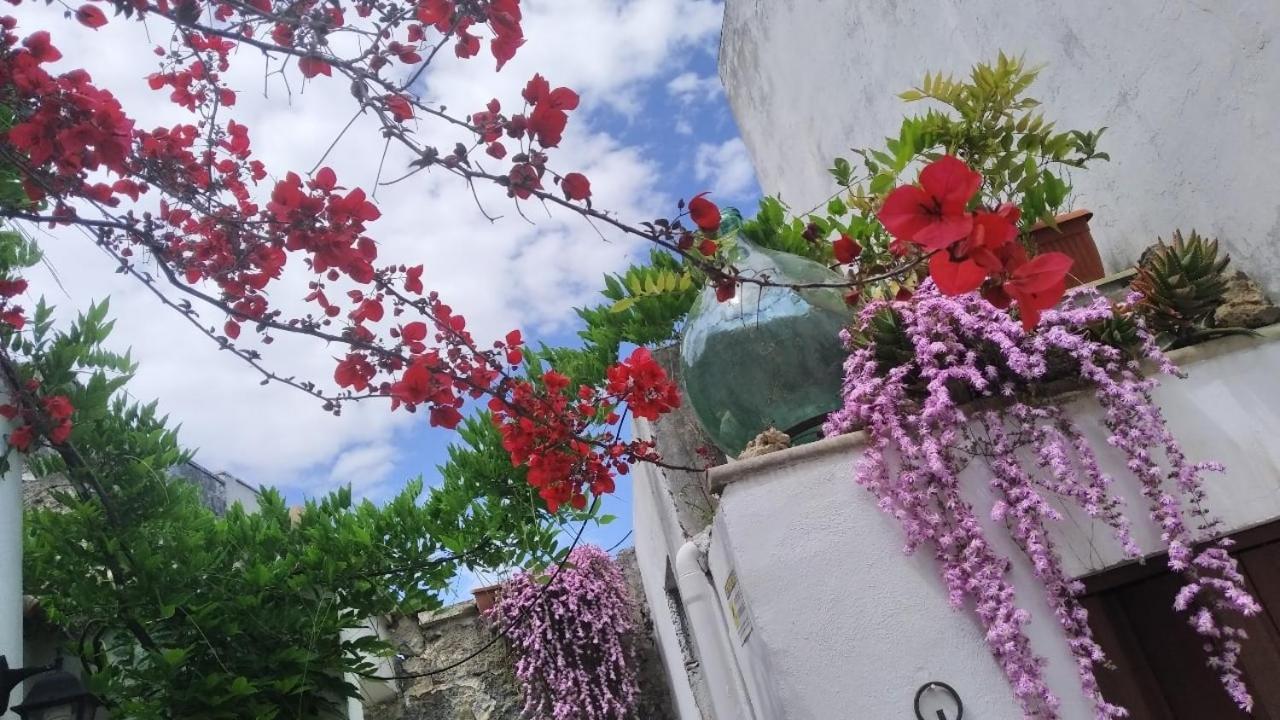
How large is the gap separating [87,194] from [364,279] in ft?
Result: 2.51

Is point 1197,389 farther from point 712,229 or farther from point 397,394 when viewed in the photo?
point 397,394

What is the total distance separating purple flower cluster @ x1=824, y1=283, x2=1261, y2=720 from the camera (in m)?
2.23

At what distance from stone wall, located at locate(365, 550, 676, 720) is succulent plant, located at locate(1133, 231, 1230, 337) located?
4.03 meters

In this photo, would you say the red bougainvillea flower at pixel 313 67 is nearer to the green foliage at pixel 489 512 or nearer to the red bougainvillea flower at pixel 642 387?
the red bougainvillea flower at pixel 642 387

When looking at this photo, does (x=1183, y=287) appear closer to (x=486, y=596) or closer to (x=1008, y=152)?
(x=1008, y=152)

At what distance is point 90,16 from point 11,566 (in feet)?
6.11

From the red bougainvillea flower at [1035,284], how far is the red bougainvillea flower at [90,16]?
2.04 meters

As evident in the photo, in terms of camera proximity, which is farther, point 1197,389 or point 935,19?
point 935,19

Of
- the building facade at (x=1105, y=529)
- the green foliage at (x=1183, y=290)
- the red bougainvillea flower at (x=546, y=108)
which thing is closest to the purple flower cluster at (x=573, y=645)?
the building facade at (x=1105, y=529)

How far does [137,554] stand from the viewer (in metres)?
3.40

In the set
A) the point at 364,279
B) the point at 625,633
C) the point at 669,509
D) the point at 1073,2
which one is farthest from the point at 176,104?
the point at 625,633

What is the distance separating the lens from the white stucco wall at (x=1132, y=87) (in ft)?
8.40

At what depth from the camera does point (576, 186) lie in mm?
1633

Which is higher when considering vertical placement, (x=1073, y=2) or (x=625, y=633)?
(x=1073, y=2)
